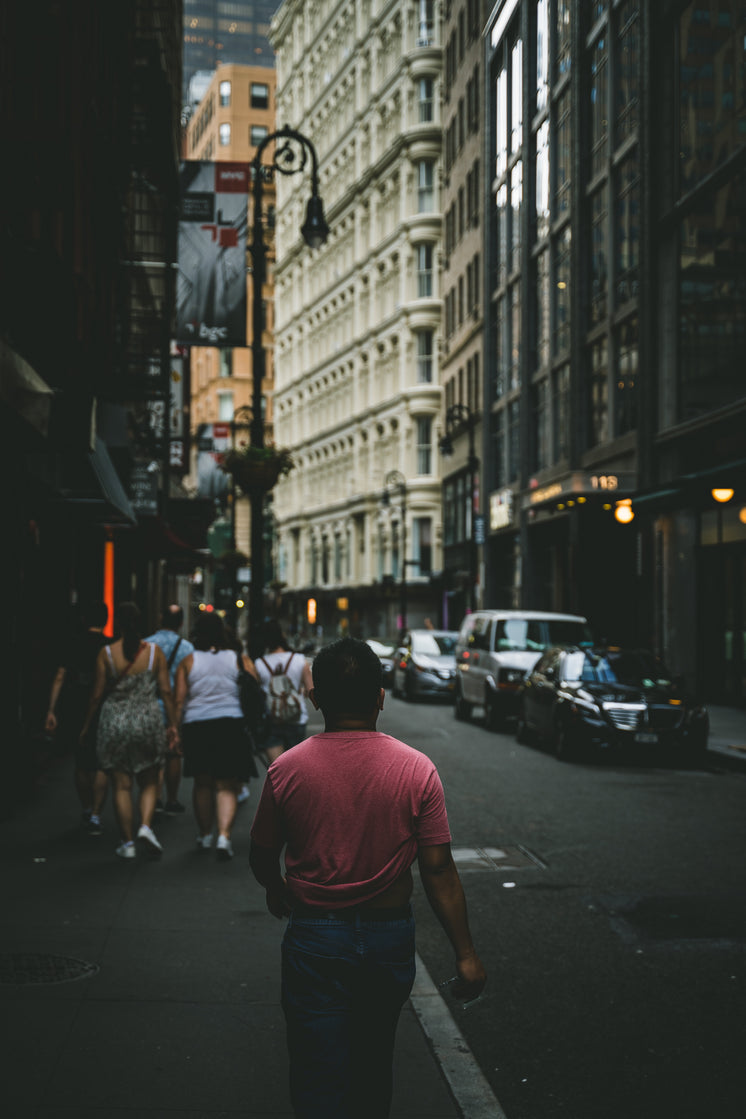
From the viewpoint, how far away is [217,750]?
32.2 feet

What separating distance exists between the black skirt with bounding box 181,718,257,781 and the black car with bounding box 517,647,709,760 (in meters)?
7.78

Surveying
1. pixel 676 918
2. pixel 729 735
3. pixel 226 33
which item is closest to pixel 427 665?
pixel 729 735

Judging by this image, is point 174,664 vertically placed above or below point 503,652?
above

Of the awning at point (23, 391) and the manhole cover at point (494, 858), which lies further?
the awning at point (23, 391)

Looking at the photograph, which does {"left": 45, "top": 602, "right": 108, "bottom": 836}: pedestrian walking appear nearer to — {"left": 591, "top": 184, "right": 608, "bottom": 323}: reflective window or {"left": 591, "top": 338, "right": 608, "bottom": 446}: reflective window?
{"left": 591, "top": 338, "right": 608, "bottom": 446}: reflective window

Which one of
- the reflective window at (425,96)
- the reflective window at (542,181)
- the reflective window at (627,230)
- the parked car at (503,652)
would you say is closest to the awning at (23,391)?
the parked car at (503,652)

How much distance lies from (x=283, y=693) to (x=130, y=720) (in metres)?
1.42

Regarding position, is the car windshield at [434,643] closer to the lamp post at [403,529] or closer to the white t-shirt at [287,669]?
the lamp post at [403,529]

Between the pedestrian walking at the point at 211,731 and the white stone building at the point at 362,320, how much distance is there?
45193 mm

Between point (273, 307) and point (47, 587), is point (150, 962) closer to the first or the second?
point (47, 587)

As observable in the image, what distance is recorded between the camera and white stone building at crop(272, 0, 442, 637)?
6844 centimetres

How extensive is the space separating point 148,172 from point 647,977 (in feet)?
89.3

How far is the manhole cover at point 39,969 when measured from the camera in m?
6.13

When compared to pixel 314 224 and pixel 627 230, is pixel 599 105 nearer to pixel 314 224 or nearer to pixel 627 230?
pixel 627 230
